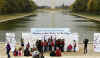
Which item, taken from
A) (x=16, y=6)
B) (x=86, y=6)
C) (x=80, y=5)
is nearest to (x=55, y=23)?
(x=80, y=5)

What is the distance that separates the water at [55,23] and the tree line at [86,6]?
1.13ft

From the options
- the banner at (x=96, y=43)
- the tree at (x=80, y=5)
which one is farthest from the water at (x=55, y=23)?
the tree at (x=80, y=5)

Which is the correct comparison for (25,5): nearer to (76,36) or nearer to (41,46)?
(41,46)

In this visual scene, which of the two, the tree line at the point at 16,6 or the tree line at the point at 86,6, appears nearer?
the tree line at the point at 86,6

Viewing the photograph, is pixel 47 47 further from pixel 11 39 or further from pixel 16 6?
pixel 16 6

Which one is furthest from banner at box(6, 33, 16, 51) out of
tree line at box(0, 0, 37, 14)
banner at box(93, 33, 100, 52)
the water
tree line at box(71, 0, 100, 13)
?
banner at box(93, 33, 100, 52)

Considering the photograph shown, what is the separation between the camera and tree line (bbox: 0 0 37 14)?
27.2ft

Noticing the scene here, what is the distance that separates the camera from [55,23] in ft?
→ 27.2

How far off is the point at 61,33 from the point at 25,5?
5.87 ft

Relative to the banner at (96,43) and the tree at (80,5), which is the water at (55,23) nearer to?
the banner at (96,43)

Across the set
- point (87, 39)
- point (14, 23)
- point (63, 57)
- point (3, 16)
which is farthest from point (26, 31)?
point (87, 39)

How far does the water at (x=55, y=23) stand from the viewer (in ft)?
27.1

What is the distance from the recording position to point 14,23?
830 cm

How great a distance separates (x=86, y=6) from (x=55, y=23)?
1.37m
